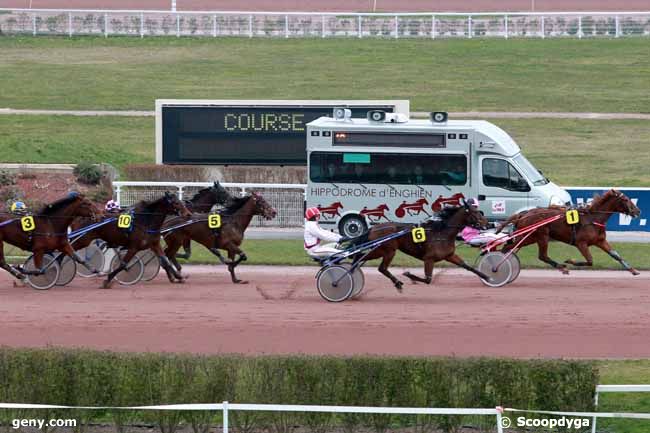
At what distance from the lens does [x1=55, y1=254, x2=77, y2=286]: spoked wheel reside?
18594 mm

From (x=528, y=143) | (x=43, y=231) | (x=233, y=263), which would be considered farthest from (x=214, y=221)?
(x=528, y=143)

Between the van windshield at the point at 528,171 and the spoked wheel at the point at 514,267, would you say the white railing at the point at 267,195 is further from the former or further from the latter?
the spoked wheel at the point at 514,267

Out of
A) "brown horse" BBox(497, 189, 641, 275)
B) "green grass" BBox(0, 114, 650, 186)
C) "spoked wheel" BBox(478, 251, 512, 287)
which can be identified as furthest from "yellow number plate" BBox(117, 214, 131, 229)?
"green grass" BBox(0, 114, 650, 186)

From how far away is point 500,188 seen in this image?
22.7m

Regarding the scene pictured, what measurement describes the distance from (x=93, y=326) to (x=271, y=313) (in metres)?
2.16

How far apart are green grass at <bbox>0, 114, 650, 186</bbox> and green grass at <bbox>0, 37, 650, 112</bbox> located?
1.77 meters

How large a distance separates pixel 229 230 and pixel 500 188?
550 cm

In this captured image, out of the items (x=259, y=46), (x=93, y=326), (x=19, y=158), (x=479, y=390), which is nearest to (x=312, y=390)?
(x=479, y=390)

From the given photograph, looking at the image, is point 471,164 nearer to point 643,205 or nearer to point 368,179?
point 368,179

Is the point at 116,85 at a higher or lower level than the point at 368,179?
higher

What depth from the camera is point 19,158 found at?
96.4 feet

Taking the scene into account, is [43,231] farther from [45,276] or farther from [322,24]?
[322,24]

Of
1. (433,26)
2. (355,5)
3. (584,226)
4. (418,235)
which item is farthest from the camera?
(355,5)

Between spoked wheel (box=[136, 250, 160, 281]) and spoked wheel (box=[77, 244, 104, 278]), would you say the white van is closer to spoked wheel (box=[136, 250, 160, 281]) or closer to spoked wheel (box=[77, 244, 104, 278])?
spoked wheel (box=[136, 250, 160, 281])
